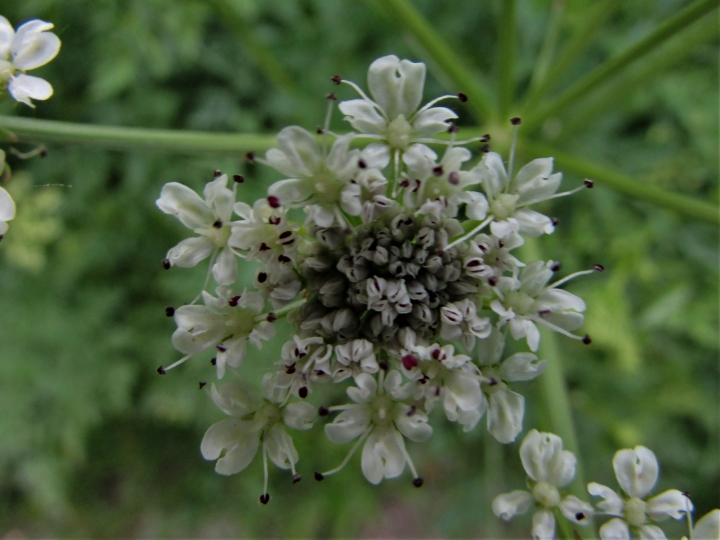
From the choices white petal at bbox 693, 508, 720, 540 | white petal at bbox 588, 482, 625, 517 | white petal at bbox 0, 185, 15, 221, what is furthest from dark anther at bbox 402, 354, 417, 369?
white petal at bbox 0, 185, 15, 221

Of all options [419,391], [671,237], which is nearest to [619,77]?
[671,237]

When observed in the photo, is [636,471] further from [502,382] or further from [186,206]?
[186,206]

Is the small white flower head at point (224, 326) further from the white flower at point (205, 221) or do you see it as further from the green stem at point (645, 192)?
the green stem at point (645, 192)

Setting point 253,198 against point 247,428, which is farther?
point 253,198

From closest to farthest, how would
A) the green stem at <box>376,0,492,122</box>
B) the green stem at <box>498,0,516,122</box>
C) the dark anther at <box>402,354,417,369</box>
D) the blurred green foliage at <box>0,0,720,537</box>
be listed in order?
the dark anther at <box>402,354,417,369</box>
the green stem at <box>498,0,516,122</box>
the green stem at <box>376,0,492,122</box>
the blurred green foliage at <box>0,0,720,537</box>

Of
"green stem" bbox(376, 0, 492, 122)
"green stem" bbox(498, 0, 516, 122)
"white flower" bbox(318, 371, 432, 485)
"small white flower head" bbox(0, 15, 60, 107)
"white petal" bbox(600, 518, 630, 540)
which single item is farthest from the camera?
"green stem" bbox(376, 0, 492, 122)

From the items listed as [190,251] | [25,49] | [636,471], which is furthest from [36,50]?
[636,471]

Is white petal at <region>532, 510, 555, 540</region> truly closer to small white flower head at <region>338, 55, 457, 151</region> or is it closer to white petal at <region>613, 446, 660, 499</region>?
white petal at <region>613, 446, 660, 499</region>
